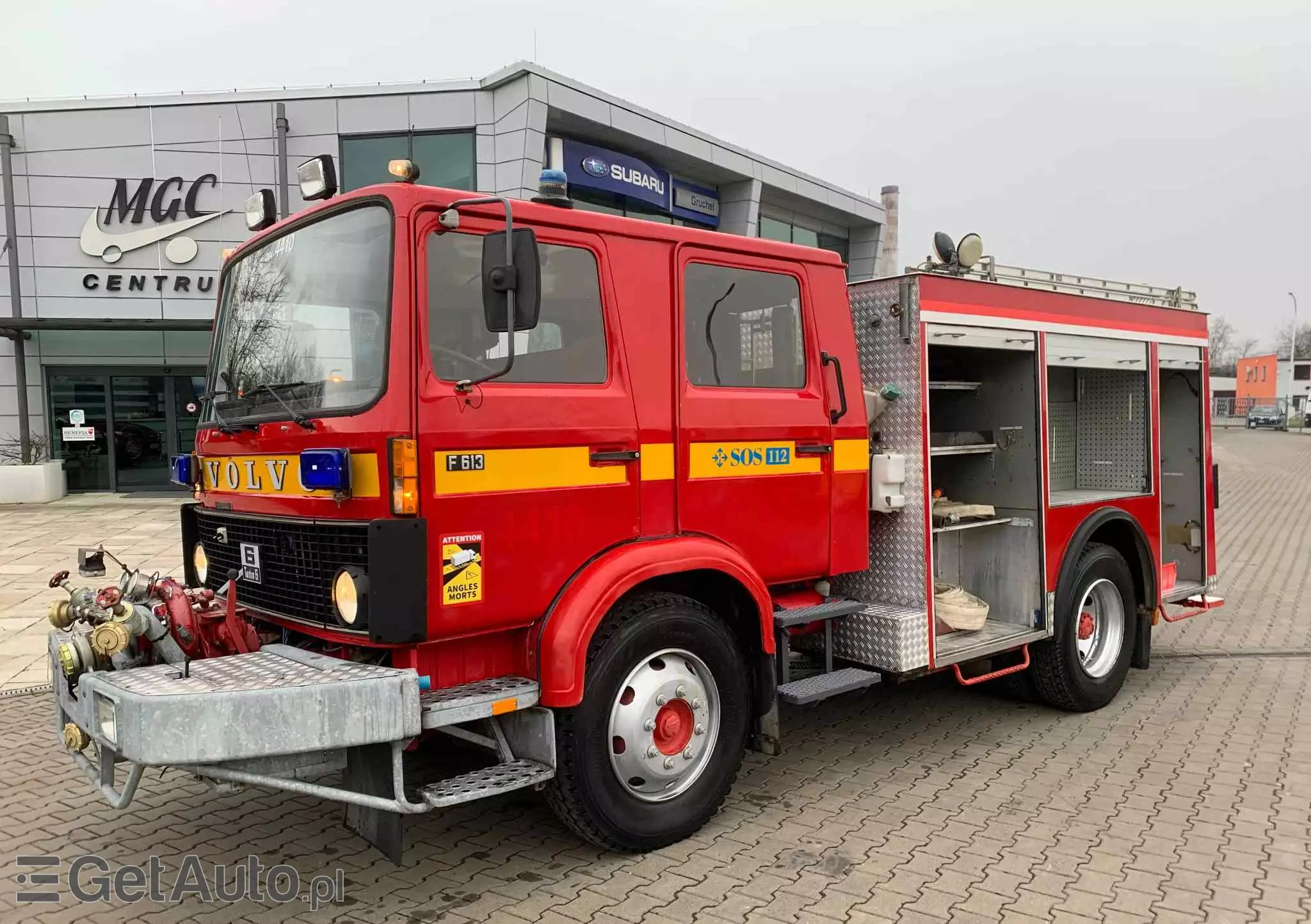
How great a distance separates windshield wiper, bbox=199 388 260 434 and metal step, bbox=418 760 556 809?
59.8 inches

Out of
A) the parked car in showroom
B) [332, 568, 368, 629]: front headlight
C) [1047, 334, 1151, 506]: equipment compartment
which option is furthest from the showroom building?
the parked car in showroom

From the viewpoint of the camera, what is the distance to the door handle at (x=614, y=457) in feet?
11.6

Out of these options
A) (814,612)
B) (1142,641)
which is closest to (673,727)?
(814,612)

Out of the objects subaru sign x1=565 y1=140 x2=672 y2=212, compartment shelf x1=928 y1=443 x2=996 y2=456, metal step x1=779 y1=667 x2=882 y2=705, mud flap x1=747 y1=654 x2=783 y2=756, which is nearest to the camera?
mud flap x1=747 y1=654 x2=783 y2=756

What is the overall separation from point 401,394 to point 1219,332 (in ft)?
355

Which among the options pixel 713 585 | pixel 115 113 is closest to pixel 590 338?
pixel 713 585

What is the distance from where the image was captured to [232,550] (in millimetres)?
3805

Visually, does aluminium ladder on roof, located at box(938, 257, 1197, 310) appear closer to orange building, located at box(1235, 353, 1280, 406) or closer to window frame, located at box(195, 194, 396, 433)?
window frame, located at box(195, 194, 396, 433)

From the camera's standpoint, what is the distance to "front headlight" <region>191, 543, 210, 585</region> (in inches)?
164

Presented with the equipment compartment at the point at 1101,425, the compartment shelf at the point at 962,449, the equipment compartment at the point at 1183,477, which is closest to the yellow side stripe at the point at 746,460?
the compartment shelf at the point at 962,449

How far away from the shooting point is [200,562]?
13.9 feet

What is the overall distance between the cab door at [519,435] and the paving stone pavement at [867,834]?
1112mm

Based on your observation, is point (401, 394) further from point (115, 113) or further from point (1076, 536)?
point (115, 113)

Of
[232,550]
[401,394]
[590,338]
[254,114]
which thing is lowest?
[232,550]
